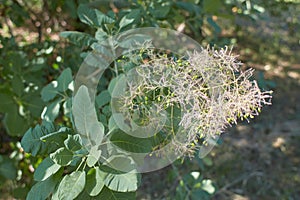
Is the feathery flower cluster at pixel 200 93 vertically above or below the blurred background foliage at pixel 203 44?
above

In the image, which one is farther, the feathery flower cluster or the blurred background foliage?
the blurred background foliage

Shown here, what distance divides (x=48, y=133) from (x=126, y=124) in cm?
21

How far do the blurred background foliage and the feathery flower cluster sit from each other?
391 mm

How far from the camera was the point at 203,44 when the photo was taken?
2.92m

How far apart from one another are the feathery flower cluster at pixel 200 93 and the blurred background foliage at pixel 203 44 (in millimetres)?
391

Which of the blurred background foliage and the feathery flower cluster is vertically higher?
the feathery flower cluster

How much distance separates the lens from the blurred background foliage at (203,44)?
71.9 inches

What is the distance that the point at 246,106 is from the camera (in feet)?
3.43

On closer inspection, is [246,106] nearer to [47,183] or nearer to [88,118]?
→ [88,118]

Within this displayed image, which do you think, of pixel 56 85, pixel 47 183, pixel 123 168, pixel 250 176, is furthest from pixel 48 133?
pixel 250 176

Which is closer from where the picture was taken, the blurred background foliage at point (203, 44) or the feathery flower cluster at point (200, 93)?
the feathery flower cluster at point (200, 93)

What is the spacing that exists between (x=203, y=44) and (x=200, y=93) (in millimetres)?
1947

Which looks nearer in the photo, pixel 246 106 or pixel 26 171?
pixel 246 106

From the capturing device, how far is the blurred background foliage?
1825 mm
